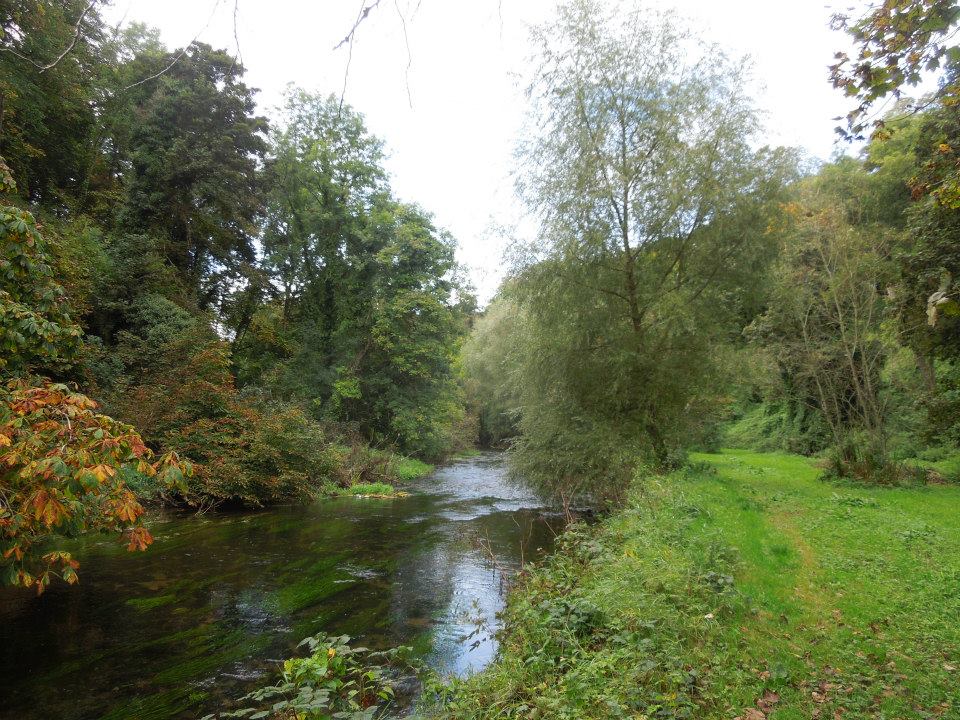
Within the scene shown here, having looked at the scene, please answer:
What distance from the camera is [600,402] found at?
1441 cm

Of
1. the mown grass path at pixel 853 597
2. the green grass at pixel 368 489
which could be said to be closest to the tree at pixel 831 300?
the mown grass path at pixel 853 597

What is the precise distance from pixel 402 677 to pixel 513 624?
132cm

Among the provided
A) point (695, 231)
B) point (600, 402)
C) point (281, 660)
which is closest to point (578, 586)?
point (281, 660)

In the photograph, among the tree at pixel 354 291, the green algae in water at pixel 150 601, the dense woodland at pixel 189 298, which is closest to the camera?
the dense woodland at pixel 189 298

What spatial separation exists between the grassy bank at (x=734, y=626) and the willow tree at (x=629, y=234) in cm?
525

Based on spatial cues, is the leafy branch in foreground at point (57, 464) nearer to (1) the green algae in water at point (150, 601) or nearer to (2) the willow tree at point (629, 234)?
(1) the green algae in water at point (150, 601)

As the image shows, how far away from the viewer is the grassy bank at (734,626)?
13.2 ft

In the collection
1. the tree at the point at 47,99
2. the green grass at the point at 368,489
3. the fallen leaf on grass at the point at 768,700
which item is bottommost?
the fallen leaf on grass at the point at 768,700

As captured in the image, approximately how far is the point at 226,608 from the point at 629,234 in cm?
1159

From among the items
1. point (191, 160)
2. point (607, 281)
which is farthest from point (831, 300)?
point (191, 160)

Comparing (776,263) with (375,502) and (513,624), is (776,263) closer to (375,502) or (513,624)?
(513,624)

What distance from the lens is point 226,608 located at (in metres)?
7.60

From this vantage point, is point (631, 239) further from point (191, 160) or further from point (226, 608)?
point (191, 160)

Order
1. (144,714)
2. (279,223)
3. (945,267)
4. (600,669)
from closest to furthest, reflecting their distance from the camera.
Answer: (600,669) → (144,714) → (945,267) → (279,223)
